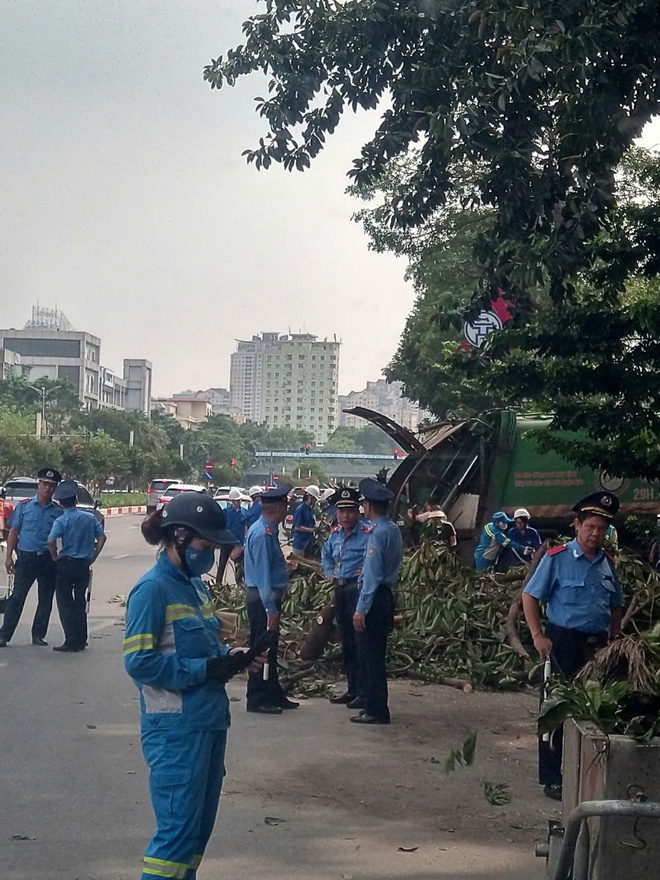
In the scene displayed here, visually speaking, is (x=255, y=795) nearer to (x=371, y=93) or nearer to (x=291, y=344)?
(x=371, y=93)

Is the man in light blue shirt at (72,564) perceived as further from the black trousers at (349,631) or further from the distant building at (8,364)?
the distant building at (8,364)

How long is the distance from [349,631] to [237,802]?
141 inches

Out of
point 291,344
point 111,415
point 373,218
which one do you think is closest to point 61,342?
point 291,344

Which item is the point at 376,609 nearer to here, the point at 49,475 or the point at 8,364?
the point at 49,475

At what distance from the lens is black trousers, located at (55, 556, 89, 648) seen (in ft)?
41.0

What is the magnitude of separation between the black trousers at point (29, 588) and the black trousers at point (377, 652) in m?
4.61

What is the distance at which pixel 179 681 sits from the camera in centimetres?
424

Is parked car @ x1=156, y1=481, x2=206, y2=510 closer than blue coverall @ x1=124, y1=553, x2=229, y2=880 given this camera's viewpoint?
No

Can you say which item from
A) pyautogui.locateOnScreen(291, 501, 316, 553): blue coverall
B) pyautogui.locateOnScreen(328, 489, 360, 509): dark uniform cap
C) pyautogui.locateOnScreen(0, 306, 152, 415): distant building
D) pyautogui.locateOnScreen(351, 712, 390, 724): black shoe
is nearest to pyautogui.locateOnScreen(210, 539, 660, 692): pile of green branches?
pyautogui.locateOnScreen(328, 489, 360, 509): dark uniform cap

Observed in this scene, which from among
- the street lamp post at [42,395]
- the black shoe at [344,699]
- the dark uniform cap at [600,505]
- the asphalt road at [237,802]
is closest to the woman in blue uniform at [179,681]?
the asphalt road at [237,802]

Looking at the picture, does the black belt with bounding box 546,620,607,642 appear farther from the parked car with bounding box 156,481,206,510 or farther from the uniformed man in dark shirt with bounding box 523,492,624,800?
the parked car with bounding box 156,481,206,510

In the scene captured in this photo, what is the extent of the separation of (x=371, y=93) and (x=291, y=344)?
181840 mm

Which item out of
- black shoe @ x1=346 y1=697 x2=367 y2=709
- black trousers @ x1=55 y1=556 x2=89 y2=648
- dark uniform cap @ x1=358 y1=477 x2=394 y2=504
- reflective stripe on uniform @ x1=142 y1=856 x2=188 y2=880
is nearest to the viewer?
reflective stripe on uniform @ x1=142 y1=856 x2=188 y2=880

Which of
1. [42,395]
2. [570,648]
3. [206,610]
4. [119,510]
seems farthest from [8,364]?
[206,610]
